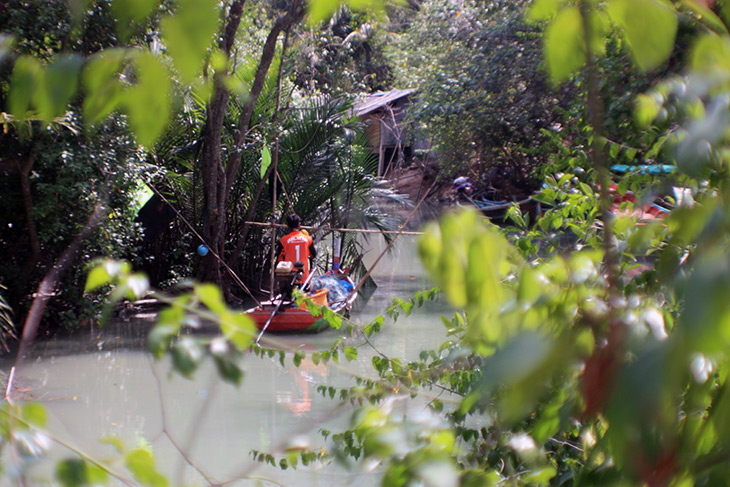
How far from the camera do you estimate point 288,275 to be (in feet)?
22.8

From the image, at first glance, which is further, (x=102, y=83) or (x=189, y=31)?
(x=102, y=83)

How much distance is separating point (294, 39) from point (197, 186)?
2443 mm

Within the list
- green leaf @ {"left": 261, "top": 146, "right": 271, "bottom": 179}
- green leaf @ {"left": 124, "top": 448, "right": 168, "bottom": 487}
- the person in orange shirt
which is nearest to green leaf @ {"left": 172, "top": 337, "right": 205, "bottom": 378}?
green leaf @ {"left": 124, "top": 448, "right": 168, "bottom": 487}

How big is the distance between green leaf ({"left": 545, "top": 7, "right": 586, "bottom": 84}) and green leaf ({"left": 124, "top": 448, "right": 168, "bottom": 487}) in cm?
69

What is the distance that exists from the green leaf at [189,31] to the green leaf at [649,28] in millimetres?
394

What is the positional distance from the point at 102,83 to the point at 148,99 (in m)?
0.11

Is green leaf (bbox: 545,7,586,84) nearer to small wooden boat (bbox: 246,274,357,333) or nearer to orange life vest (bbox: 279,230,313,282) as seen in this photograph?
small wooden boat (bbox: 246,274,357,333)

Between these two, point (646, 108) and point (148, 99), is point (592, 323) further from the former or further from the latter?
point (646, 108)

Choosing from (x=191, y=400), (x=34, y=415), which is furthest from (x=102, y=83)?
(x=191, y=400)

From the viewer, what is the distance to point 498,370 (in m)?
0.45

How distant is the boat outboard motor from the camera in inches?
268

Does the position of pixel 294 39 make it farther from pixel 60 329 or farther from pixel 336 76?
pixel 60 329

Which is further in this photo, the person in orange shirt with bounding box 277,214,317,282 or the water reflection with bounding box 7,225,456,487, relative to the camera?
the person in orange shirt with bounding box 277,214,317,282

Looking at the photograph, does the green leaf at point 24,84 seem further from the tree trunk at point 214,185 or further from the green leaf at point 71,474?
the tree trunk at point 214,185
